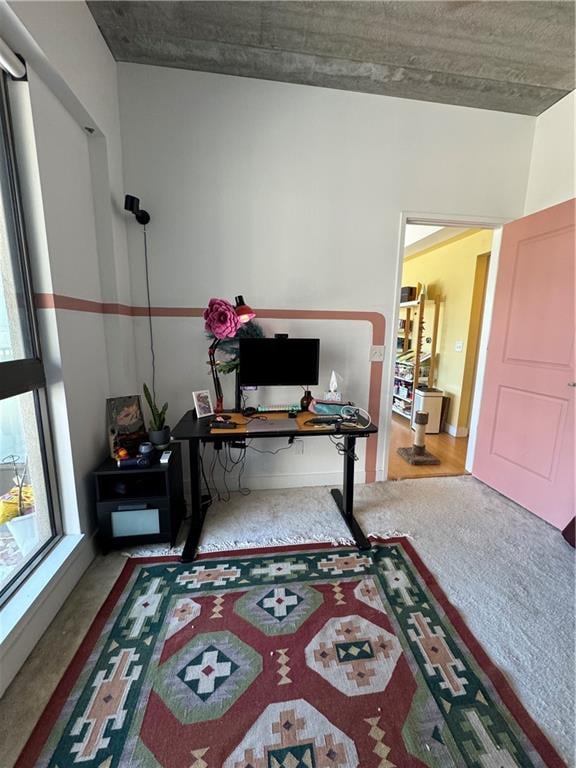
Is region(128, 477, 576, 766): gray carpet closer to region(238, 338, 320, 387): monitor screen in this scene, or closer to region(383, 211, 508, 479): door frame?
region(383, 211, 508, 479): door frame

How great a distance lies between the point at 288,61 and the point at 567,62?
1679mm

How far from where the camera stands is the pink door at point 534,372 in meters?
1.97

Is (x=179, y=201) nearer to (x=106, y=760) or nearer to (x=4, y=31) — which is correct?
(x=4, y=31)

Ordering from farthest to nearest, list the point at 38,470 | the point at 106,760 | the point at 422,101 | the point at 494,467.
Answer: the point at 494,467
the point at 422,101
the point at 38,470
the point at 106,760

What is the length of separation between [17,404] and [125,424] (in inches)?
24.2

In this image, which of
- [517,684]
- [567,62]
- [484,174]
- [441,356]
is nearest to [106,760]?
[517,684]

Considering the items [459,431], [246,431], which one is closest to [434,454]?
[459,431]

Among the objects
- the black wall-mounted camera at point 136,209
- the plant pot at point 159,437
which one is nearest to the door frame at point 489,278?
the plant pot at point 159,437

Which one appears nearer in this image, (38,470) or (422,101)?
(38,470)

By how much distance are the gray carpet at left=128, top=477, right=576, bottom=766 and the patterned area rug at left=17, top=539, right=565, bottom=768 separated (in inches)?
4.3

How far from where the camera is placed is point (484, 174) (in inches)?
90.7

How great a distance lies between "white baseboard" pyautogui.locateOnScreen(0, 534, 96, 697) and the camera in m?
1.10

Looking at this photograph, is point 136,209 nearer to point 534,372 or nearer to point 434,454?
point 534,372

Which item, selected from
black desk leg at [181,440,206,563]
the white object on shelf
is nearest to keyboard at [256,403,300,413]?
black desk leg at [181,440,206,563]
